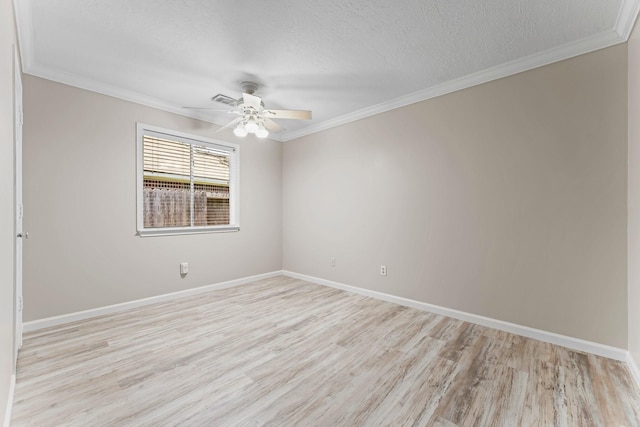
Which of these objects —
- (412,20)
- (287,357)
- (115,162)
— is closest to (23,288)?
(115,162)


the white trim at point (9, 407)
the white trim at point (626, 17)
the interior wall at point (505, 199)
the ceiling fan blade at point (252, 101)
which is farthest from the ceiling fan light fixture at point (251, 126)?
the white trim at point (626, 17)

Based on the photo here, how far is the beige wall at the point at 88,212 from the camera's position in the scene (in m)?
2.65

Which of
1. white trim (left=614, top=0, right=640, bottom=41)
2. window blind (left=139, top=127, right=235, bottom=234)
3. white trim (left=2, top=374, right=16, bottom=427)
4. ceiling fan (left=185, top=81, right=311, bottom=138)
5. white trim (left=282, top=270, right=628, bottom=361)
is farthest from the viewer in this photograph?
window blind (left=139, top=127, right=235, bottom=234)

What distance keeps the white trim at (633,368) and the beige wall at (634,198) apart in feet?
0.11

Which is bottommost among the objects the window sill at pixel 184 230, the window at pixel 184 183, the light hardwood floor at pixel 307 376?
the light hardwood floor at pixel 307 376

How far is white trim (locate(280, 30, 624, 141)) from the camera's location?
7.22ft

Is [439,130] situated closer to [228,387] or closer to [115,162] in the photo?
[228,387]

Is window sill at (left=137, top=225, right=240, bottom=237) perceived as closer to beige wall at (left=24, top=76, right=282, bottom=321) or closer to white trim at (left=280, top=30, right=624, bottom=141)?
beige wall at (left=24, top=76, right=282, bottom=321)

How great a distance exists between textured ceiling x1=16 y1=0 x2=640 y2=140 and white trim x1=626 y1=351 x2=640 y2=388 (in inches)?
93.1

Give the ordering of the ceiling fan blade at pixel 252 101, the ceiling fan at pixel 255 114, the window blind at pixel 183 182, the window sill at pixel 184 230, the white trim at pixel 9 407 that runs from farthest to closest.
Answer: the window blind at pixel 183 182
the window sill at pixel 184 230
the ceiling fan at pixel 255 114
the ceiling fan blade at pixel 252 101
the white trim at pixel 9 407

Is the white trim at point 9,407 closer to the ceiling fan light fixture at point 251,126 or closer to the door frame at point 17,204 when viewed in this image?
the door frame at point 17,204

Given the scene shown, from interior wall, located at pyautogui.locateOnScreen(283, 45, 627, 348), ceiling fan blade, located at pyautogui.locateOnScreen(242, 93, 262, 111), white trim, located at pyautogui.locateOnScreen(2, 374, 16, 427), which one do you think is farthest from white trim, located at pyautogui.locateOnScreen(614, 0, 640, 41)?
white trim, located at pyautogui.locateOnScreen(2, 374, 16, 427)

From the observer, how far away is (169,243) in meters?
3.56

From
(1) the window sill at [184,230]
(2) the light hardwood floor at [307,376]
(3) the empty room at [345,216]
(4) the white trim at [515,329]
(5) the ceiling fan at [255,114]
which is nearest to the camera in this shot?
(2) the light hardwood floor at [307,376]
